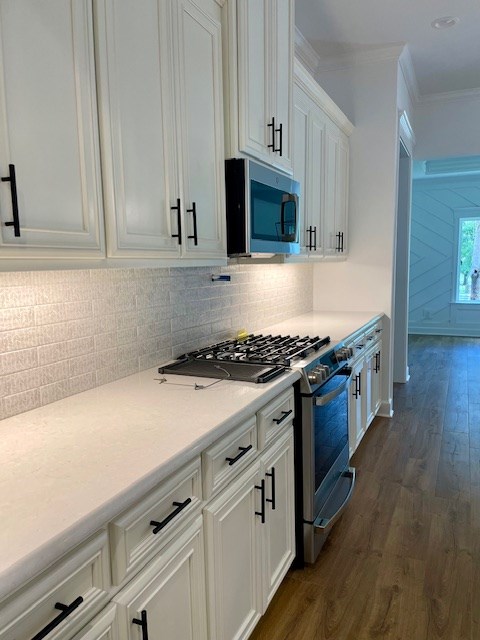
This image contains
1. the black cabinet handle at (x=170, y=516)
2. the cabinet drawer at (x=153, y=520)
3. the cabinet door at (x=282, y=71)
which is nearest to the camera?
the cabinet drawer at (x=153, y=520)

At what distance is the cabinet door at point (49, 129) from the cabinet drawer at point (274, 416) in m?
0.83

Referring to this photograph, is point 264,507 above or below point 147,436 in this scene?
below

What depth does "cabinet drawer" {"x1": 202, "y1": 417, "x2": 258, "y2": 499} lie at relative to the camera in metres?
1.37

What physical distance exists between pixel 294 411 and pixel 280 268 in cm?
167

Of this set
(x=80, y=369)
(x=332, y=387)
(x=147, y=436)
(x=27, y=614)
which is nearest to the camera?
(x=27, y=614)

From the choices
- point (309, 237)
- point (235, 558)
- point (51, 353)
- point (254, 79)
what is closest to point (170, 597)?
point (235, 558)

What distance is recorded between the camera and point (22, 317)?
1.47 metres

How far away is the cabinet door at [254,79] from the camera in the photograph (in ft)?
6.68

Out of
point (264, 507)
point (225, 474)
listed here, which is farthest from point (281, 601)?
point (225, 474)

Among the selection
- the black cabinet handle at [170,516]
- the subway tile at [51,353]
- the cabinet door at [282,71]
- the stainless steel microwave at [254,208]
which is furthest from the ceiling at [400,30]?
the black cabinet handle at [170,516]

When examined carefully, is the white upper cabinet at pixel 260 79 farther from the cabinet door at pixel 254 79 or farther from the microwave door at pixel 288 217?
the microwave door at pixel 288 217

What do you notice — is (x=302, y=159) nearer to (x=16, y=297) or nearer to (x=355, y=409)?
(x=355, y=409)

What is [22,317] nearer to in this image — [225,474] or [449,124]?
[225,474]

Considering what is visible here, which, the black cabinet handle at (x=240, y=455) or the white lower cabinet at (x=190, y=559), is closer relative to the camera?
the white lower cabinet at (x=190, y=559)
